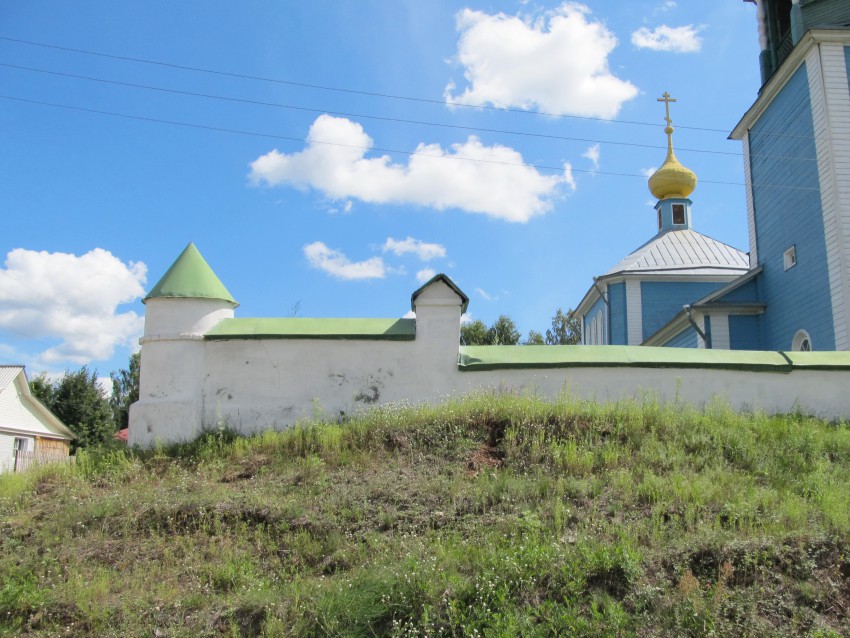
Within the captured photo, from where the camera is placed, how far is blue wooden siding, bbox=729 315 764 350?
16344 mm

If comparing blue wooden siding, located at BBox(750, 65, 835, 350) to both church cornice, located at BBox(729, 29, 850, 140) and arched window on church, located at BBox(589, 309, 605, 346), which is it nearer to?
church cornice, located at BBox(729, 29, 850, 140)

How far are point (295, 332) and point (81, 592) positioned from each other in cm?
449

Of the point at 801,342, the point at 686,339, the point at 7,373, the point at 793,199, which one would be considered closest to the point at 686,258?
the point at 686,339

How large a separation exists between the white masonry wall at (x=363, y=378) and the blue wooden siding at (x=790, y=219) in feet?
17.1

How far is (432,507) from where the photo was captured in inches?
233

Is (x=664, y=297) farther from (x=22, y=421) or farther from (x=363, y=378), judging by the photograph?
(x=22, y=421)

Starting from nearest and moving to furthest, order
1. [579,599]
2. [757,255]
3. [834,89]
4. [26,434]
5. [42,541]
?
[579,599]
[42,541]
[834,89]
[757,255]
[26,434]

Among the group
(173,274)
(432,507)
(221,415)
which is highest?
(173,274)

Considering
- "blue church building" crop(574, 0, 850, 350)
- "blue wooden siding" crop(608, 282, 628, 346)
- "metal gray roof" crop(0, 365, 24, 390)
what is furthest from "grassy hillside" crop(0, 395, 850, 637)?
"metal gray roof" crop(0, 365, 24, 390)

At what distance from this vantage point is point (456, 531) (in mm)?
5465

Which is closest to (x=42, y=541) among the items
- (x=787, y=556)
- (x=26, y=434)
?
(x=787, y=556)

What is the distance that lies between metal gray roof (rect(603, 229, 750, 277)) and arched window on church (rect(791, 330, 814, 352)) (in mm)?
8516

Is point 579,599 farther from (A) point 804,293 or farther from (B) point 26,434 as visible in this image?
(B) point 26,434

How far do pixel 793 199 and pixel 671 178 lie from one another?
11494mm
